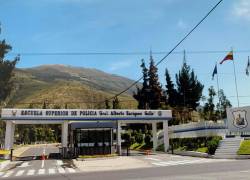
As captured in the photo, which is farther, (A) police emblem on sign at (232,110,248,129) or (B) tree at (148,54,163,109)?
(B) tree at (148,54,163,109)

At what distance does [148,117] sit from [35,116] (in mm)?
13475

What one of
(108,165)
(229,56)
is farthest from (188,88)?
(108,165)

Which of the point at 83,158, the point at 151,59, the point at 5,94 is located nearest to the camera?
the point at 83,158

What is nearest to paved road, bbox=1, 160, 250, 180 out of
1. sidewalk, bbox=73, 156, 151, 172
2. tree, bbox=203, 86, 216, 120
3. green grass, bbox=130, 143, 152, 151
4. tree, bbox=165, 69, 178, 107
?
sidewalk, bbox=73, 156, 151, 172

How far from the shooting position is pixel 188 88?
7781 cm

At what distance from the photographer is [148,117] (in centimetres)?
4244

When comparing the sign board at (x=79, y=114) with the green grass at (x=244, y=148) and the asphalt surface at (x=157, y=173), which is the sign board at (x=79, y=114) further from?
the asphalt surface at (x=157, y=173)

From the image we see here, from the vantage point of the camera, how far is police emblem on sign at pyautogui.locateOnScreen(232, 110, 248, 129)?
→ 3812 centimetres

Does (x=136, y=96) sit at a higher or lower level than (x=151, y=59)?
lower

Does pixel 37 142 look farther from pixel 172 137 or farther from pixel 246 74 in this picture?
pixel 246 74

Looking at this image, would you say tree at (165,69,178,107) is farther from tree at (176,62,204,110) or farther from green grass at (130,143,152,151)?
green grass at (130,143,152,151)

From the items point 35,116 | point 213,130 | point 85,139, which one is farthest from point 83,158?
point 213,130

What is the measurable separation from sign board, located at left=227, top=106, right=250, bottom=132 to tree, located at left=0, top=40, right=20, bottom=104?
43.9 meters

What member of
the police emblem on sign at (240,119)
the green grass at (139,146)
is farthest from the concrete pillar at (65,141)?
the police emblem on sign at (240,119)
